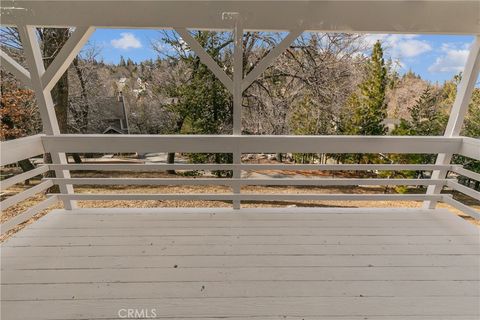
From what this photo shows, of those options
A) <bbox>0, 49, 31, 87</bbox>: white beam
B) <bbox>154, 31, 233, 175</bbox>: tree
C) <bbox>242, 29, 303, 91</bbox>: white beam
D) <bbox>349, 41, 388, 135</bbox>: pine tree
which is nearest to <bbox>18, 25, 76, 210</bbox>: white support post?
<bbox>0, 49, 31, 87</bbox>: white beam

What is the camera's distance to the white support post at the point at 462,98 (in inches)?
89.5

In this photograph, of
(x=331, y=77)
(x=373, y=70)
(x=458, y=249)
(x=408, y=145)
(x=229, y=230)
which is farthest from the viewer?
(x=373, y=70)

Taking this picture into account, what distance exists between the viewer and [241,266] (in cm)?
178

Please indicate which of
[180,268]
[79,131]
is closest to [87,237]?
[180,268]

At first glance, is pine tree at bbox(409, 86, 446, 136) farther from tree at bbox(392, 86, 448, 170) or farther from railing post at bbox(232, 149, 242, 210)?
railing post at bbox(232, 149, 242, 210)

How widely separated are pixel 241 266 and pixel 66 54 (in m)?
2.13

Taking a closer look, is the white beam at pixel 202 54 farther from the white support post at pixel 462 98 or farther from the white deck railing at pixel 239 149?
the white support post at pixel 462 98

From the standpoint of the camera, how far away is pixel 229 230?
7.36ft

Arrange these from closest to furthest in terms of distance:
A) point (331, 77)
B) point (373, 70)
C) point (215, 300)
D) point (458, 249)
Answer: point (215, 300), point (458, 249), point (331, 77), point (373, 70)

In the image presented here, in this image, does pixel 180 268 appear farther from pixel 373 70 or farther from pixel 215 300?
pixel 373 70

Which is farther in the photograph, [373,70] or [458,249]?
[373,70]

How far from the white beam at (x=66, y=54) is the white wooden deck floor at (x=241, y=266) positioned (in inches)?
48.5

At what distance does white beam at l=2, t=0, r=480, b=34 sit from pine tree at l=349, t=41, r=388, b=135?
4.07 metres

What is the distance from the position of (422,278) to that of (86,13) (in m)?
3.03
